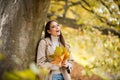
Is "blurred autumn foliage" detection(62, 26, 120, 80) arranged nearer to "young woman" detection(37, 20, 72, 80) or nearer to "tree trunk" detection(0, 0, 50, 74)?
"young woman" detection(37, 20, 72, 80)

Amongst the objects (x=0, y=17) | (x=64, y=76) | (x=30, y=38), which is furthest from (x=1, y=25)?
(x=64, y=76)

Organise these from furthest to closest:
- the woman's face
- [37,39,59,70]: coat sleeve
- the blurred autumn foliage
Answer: the blurred autumn foliage < the woman's face < [37,39,59,70]: coat sleeve

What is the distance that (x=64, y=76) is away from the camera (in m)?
4.40

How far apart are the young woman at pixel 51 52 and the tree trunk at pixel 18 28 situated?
0.15 metres

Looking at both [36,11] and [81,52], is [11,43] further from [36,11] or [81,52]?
[81,52]

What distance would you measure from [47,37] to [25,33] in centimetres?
54

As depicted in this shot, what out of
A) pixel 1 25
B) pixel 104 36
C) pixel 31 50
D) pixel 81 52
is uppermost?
pixel 1 25

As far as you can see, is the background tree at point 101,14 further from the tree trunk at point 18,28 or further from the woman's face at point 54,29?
the tree trunk at point 18,28

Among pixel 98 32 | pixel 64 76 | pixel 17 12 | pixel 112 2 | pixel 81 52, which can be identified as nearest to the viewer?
pixel 17 12

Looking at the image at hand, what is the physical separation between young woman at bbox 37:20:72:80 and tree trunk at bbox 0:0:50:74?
15 cm

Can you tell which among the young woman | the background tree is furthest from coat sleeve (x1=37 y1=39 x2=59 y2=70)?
the background tree

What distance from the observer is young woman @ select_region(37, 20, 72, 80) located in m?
4.31

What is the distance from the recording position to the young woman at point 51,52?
4.31 metres

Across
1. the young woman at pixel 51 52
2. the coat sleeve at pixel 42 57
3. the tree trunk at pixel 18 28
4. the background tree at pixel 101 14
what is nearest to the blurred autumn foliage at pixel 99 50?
the background tree at pixel 101 14
